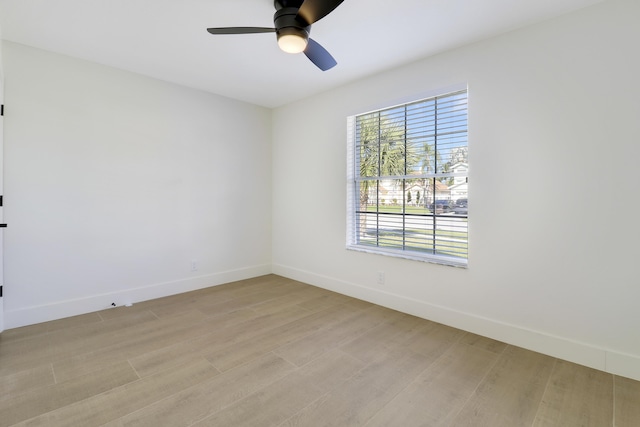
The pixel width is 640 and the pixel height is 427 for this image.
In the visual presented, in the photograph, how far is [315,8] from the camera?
6.06ft

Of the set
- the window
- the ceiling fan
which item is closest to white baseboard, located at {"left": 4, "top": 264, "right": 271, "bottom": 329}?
the window

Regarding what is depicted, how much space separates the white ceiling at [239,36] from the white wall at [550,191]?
0.26 m

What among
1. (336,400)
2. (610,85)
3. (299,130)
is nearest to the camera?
(336,400)

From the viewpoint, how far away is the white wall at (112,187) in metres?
2.77

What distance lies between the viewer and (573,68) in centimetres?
220

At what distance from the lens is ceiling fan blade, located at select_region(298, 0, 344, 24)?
177 centimetres

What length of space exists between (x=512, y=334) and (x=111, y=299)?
12.9ft

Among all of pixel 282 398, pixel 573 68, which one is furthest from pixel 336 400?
pixel 573 68

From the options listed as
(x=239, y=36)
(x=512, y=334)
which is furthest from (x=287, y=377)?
(x=239, y=36)

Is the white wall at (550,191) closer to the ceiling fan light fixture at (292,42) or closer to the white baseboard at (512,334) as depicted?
the white baseboard at (512,334)

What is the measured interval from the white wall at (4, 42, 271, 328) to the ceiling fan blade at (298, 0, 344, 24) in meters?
2.43

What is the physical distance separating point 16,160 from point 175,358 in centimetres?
235

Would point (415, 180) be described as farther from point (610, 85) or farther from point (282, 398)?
point (282, 398)

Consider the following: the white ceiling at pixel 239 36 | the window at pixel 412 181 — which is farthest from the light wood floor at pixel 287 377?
the white ceiling at pixel 239 36
